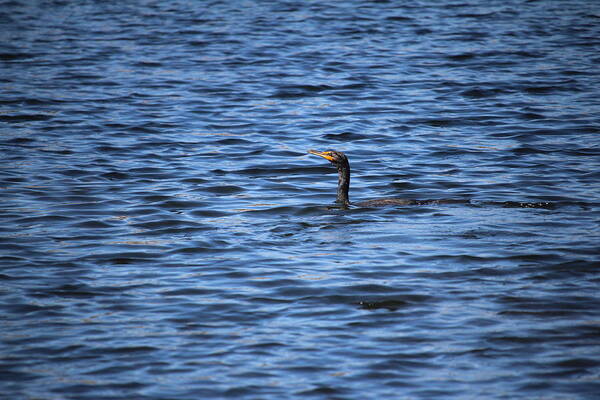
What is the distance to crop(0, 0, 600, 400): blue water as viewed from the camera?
7.63 metres

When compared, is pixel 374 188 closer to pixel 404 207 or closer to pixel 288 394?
pixel 404 207

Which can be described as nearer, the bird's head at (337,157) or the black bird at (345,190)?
the black bird at (345,190)

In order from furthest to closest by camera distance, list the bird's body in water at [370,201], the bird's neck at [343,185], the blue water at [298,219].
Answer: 1. the bird's neck at [343,185]
2. the bird's body in water at [370,201]
3. the blue water at [298,219]

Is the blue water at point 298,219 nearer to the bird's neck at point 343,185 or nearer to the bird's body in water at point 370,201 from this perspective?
the bird's body in water at point 370,201

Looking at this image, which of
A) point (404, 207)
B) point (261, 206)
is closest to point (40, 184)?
point (261, 206)

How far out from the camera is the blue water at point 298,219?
25.0 ft

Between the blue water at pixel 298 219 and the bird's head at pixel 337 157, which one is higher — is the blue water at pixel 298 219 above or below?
below

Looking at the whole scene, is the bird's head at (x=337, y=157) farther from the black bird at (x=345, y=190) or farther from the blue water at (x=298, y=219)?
the blue water at (x=298, y=219)

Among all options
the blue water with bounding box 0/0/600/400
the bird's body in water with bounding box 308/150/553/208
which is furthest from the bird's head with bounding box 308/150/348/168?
the blue water with bounding box 0/0/600/400

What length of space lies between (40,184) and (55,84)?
8.21 m

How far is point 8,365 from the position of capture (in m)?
7.62

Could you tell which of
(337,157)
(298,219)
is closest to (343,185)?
(337,157)

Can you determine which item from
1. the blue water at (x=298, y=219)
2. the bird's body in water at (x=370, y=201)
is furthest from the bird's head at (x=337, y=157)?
the blue water at (x=298, y=219)

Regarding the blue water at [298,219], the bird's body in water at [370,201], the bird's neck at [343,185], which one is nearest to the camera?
the blue water at [298,219]
